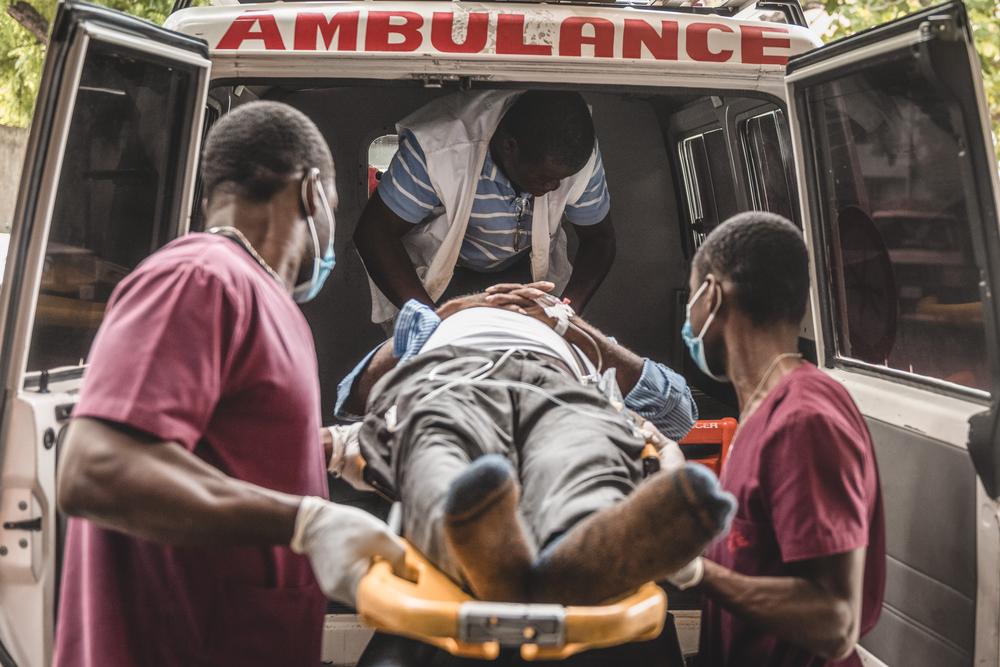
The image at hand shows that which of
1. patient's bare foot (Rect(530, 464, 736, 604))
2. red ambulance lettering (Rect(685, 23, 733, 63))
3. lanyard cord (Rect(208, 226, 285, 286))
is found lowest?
patient's bare foot (Rect(530, 464, 736, 604))

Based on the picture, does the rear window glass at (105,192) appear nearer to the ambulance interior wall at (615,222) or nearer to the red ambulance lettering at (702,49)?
the red ambulance lettering at (702,49)

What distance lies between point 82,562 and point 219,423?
1.33 feet

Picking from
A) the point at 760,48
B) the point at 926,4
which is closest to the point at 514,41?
the point at 760,48

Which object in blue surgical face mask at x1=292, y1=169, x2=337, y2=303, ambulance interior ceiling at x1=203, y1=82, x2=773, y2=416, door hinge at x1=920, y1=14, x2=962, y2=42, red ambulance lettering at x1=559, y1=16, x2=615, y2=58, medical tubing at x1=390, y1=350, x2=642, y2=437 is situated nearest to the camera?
blue surgical face mask at x1=292, y1=169, x2=337, y2=303

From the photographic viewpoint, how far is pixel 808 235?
316 centimetres

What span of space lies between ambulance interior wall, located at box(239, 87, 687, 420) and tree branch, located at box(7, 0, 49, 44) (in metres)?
5.32

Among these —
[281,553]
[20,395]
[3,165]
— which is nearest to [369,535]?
[281,553]

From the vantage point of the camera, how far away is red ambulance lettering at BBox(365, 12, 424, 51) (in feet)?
10.6

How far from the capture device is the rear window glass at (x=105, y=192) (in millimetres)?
2518

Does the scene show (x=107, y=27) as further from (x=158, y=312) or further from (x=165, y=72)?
(x=158, y=312)

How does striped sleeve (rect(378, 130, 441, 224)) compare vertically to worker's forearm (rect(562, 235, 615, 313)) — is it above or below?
above

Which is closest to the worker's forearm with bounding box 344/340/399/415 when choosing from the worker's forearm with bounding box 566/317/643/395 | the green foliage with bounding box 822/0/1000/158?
the worker's forearm with bounding box 566/317/643/395

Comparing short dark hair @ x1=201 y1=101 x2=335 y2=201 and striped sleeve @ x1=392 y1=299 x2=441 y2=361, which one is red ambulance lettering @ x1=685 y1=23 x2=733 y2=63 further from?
short dark hair @ x1=201 y1=101 x2=335 y2=201

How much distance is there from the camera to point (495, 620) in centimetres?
163
